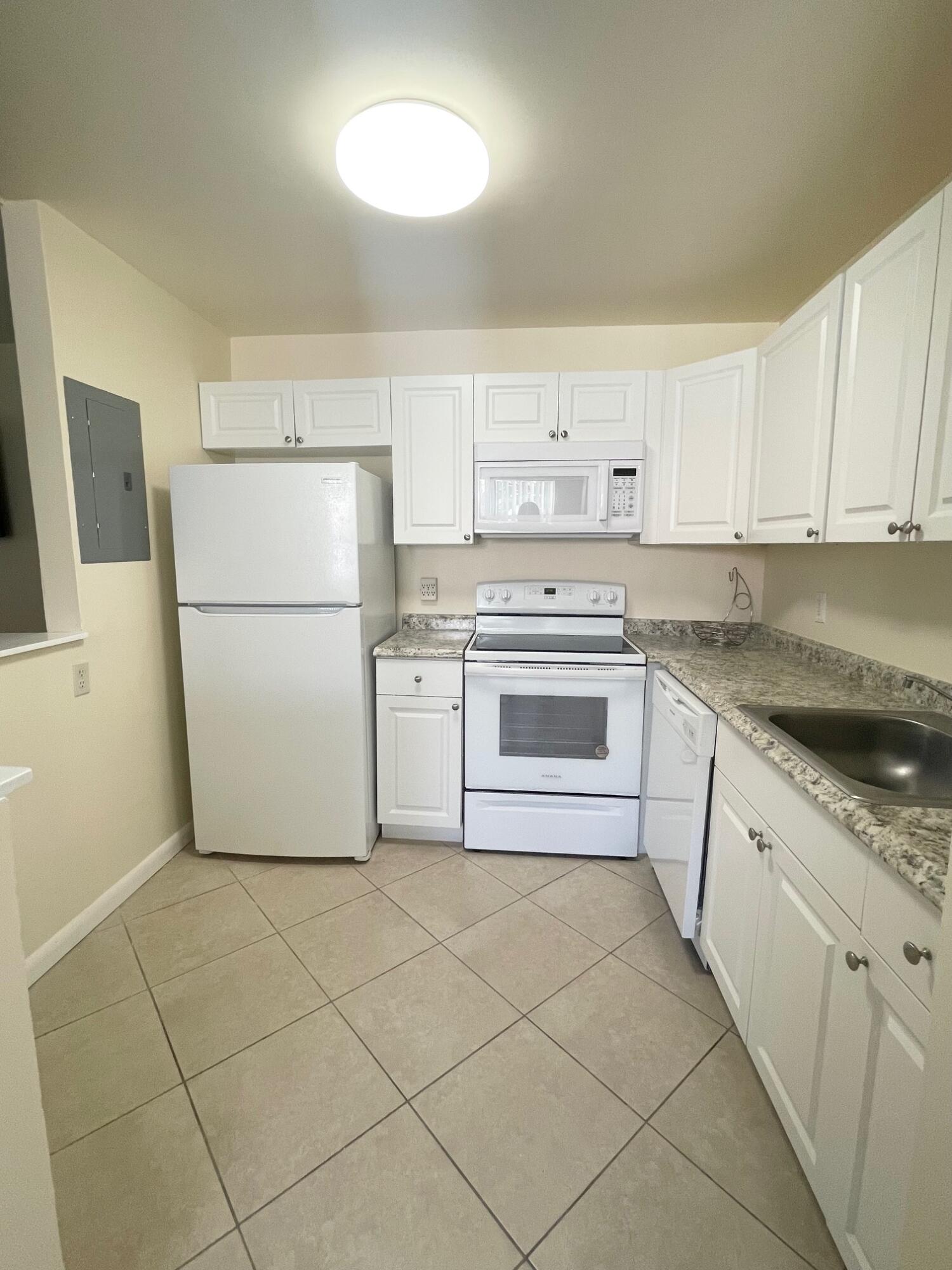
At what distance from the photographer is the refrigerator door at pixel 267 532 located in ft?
6.48

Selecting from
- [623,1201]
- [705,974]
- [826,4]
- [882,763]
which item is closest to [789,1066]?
[623,1201]

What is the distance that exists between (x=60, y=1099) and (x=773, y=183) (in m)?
3.05

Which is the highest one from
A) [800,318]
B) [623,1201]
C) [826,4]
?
[826,4]

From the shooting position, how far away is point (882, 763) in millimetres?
1362

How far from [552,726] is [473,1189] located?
1.38m

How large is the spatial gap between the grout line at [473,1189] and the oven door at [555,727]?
1149 mm

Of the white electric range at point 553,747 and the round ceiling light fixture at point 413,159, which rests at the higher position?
the round ceiling light fixture at point 413,159

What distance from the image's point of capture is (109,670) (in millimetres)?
1918

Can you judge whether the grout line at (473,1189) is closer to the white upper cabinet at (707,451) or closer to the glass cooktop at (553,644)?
the glass cooktop at (553,644)

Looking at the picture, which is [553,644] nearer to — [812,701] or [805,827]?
[812,701]

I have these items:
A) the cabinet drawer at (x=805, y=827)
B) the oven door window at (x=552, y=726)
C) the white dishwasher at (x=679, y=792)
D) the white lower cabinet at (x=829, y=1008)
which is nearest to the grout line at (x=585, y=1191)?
the white lower cabinet at (x=829, y=1008)

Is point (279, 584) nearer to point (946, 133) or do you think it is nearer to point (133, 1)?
point (133, 1)

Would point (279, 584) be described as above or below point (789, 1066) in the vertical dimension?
above

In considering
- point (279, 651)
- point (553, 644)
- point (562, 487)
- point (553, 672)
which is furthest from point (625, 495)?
point (279, 651)
